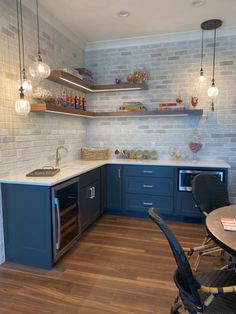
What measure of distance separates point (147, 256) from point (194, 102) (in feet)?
8.00

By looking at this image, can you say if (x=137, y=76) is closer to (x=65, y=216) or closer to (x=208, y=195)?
(x=208, y=195)

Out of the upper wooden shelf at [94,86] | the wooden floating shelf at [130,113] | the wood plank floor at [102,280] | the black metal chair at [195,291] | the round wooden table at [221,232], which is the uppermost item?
the upper wooden shelf at [94,86]

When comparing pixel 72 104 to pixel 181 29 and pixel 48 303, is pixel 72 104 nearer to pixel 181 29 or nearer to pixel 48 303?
pixel 181 29

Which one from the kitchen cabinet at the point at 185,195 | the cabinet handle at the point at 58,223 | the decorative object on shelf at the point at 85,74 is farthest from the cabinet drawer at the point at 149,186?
the decorative object on shelf at the point at 85,74

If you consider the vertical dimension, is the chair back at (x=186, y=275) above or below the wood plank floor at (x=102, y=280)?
above

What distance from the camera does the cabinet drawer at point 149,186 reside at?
11.9ft

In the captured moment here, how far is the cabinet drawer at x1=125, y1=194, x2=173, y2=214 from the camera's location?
367 cm

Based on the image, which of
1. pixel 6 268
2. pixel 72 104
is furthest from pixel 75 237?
pixel 72 104

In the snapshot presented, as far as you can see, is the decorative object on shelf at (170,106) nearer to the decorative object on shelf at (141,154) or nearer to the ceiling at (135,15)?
the decorative object on shelf at (141,154)

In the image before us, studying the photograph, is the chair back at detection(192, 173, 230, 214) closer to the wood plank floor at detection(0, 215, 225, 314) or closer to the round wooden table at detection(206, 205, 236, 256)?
the round wooden table at detection(206, 205, 236, 256)

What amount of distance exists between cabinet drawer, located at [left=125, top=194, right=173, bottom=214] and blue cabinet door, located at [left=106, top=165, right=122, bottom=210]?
0.14m

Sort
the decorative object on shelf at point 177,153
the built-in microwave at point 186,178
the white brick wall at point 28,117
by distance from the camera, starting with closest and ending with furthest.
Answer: the white brick wall at point 28,117 < the built-in microwave at point 186,178 < the decorative object on shelf at point 177,153

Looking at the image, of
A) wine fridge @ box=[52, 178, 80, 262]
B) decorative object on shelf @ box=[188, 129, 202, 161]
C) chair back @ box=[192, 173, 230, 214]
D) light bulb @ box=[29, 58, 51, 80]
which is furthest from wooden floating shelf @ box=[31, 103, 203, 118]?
chair back @ box=[192, 173, 230, 214]

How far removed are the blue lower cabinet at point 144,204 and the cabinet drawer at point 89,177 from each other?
648 millimetres
